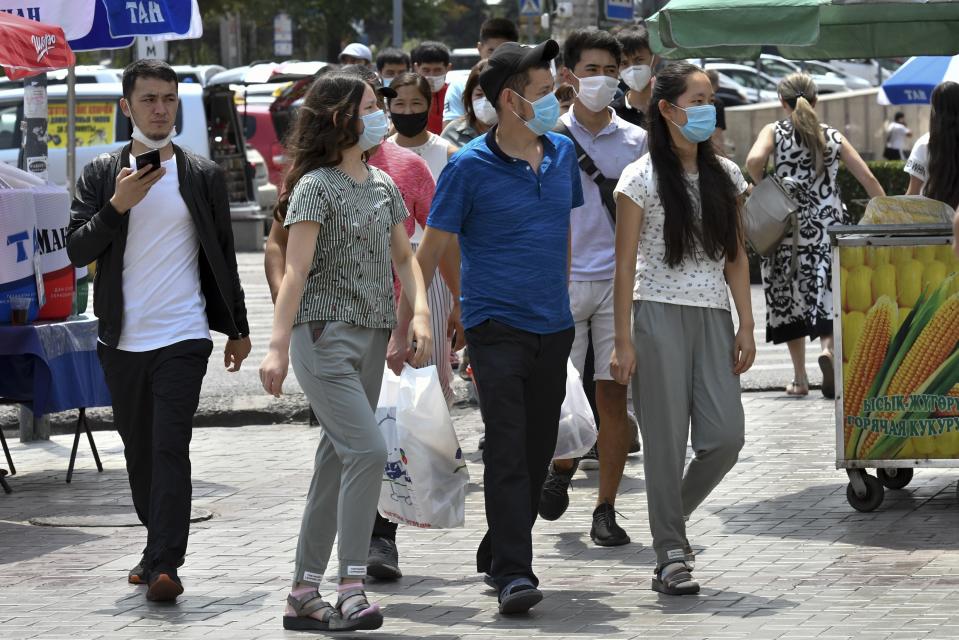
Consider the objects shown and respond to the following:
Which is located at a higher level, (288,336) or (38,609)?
(288,336)

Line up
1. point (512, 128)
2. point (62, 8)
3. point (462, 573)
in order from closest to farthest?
point (512, 128) < point (462, 573) < point (62, 8)

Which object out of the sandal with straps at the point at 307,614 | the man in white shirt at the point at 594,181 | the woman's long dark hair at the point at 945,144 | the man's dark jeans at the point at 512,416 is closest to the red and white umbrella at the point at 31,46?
the man in white shirt at the point at 594,181

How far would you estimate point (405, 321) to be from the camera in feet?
19.7

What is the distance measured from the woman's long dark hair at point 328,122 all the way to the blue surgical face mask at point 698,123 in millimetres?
1148

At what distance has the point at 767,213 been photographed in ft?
28.0

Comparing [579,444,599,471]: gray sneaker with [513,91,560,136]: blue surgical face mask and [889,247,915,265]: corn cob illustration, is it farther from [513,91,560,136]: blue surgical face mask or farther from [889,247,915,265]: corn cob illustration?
[513,91,560,136]: blue surgical face mask

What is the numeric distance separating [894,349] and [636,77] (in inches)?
83.0

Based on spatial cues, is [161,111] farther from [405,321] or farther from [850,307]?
[850,307]

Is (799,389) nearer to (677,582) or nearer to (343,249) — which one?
(677,582)

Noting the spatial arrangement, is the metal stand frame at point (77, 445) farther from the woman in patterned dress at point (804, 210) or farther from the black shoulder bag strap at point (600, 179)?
the woman in patterned dress at point (804, 210)

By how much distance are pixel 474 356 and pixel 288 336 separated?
0.71 meters

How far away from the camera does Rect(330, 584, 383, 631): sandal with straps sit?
215 inches

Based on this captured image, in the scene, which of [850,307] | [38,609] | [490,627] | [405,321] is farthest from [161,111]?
[850,307]

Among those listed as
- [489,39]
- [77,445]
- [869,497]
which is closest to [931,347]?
[869,497]
